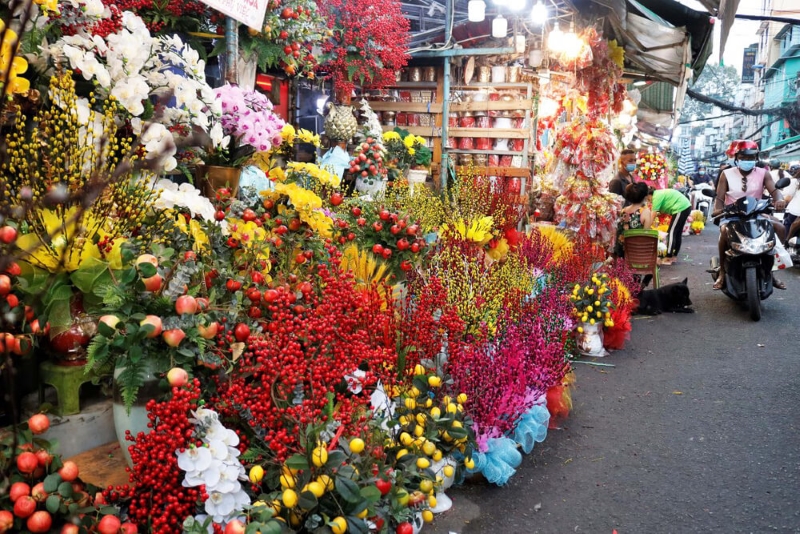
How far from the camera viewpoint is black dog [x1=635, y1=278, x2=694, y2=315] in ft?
24.9

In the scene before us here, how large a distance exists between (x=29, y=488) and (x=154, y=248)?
0.92 meters

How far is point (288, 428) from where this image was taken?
93.9 inches

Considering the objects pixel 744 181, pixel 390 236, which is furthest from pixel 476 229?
pixel 744 181

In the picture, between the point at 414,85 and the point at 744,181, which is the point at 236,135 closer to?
the point at 744,181

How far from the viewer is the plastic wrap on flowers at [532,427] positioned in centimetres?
357

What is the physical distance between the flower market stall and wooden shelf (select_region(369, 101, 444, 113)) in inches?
303

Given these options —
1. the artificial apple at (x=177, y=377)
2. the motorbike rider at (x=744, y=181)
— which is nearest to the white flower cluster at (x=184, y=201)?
the artificial apple at (x=177, y=377)

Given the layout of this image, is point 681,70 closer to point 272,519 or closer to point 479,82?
point 479,82

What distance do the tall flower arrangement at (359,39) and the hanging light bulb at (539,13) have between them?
2.32 m

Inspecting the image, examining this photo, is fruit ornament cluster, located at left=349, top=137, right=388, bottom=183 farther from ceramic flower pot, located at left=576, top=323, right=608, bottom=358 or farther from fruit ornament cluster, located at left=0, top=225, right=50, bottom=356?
fruit ornament cluster, located at left=0, top=225, right=50, bottom=356

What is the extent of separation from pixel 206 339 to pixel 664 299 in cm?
669

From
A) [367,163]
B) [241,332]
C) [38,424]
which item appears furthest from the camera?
[367,163]

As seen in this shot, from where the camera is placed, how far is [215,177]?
3545 mm

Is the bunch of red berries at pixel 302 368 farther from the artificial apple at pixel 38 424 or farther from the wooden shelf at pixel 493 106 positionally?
the wooden shelf at pixel 493 106
